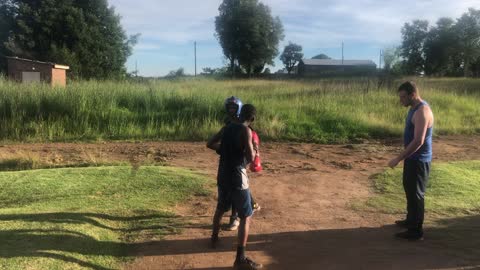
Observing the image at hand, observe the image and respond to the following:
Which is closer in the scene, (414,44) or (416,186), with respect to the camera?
(416,186)

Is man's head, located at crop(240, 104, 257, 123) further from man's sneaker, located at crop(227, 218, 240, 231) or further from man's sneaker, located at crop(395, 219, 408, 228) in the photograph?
man's sneaker, located at crop(395, 219, 408, 228)

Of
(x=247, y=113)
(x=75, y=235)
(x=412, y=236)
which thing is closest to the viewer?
(x=247, y=113)

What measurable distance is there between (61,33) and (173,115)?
26727 mm

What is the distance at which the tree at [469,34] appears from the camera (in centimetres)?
5459

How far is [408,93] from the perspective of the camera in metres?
4.97

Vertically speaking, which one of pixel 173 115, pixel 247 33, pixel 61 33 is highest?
pixel 247 33

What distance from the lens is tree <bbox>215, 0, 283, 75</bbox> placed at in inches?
2212

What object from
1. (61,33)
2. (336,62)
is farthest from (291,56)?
(61,33)

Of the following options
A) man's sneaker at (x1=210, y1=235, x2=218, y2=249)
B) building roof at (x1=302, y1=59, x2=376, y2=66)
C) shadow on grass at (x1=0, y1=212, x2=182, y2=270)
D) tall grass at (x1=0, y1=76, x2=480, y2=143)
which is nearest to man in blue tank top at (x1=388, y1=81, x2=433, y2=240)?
man's sneaker at (x1=210, y1=235, x2=218, y2=249)

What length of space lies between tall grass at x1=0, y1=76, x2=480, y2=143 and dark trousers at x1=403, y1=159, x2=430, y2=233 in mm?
7900

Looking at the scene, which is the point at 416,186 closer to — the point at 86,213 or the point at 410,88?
the point at 410,88

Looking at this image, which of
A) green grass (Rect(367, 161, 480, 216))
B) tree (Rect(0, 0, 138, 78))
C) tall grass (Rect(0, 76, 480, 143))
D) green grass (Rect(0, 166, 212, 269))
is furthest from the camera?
tree (Rect(0, 0, 138, 78))

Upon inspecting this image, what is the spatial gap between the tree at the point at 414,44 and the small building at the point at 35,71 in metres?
46.0

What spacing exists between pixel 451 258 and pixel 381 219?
4.39 feet
